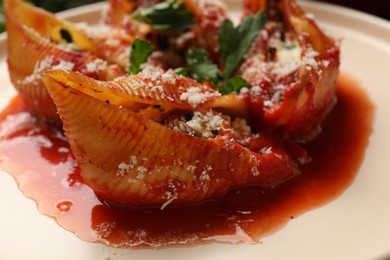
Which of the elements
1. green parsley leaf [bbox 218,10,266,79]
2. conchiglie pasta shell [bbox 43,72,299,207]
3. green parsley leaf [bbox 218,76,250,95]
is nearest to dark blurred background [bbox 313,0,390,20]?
green parsley leaf [bbox 218,10,266,79]

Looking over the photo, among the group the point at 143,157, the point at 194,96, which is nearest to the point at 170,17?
the point at 194,96

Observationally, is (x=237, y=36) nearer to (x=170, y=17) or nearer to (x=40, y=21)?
(x=170, y=17)

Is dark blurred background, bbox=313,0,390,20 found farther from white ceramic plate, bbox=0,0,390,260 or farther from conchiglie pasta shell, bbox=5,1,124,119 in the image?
conchiglie pasta shell, bbox=5,1,124,119

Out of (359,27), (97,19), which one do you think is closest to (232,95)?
(359,27)

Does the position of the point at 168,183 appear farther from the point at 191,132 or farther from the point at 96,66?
the point at 96,66

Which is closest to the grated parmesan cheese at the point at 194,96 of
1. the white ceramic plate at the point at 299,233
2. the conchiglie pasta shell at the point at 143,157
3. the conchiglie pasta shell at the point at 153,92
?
the conchiglie pasta shell at the point at 153,92

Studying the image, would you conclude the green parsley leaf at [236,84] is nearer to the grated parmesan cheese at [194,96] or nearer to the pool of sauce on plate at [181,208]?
the grated parmesan cheese at [194,96]

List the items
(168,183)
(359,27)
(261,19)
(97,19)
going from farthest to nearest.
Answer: (97,19) < (359,27) < (261,19) < (168,183)
